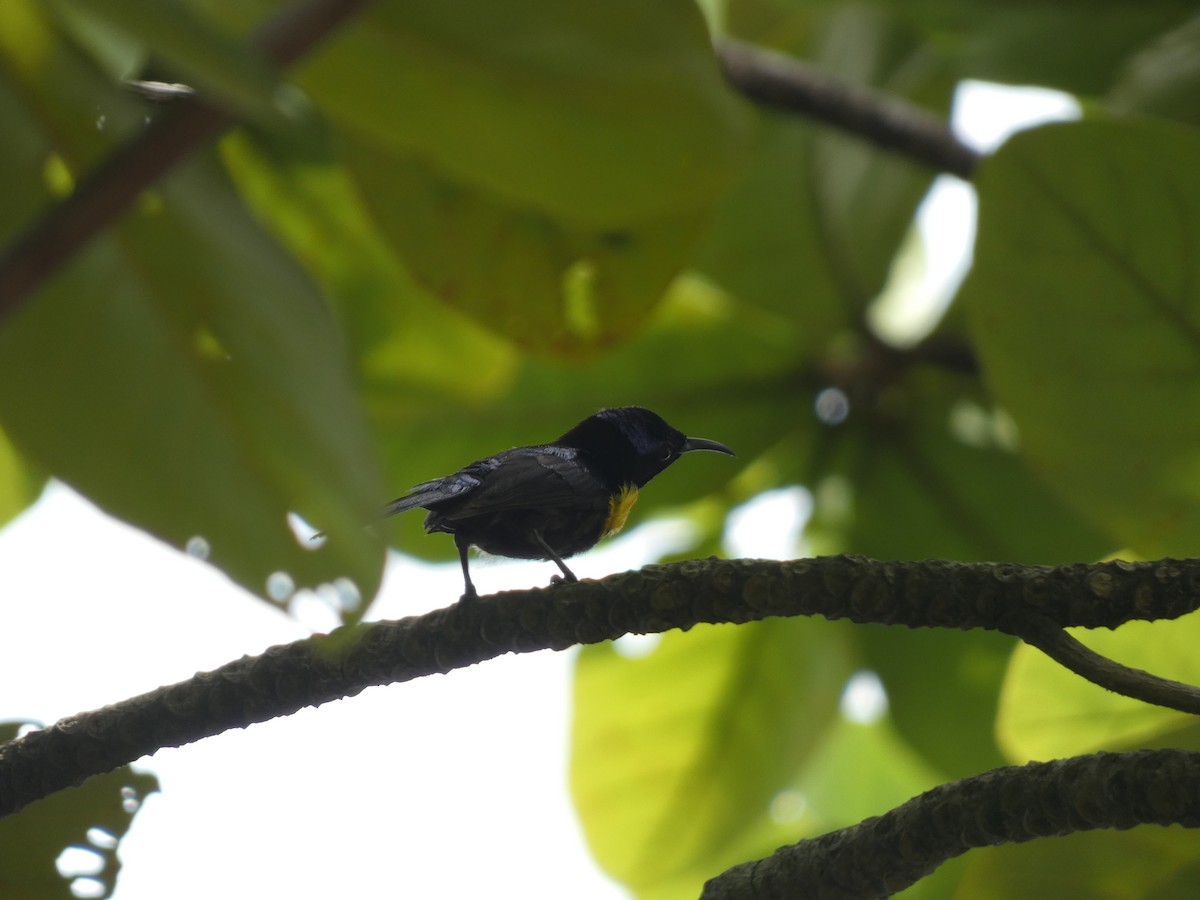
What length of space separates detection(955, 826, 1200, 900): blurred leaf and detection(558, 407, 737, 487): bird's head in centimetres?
48

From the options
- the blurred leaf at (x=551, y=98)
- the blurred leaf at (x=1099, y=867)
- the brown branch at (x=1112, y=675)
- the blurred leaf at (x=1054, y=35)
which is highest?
the blurred leaf at (x=1054, y=35)

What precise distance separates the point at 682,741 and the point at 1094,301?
962 mm

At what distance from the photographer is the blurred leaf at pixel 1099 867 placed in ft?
2.67

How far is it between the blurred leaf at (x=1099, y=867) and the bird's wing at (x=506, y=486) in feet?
1.52

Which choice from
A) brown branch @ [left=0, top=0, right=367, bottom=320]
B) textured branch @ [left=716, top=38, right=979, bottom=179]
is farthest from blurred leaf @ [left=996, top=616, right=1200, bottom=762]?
textured branch @ [left=716, top=38, right=979, bottom=179]

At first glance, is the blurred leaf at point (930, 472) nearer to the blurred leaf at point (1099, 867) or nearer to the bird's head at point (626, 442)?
the bird's head at point (626, 442)

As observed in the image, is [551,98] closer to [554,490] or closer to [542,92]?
[542,92]

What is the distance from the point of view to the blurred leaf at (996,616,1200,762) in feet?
3.20

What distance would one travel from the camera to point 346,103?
0.96 m

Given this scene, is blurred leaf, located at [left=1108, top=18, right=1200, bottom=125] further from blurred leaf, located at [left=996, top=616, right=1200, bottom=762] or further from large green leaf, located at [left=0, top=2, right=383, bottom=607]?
large green leaf, located at [left=0, top=2, right=383, bottom=607]

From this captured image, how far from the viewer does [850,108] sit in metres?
1.73

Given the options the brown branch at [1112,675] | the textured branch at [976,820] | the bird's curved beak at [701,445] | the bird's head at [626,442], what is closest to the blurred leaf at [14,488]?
the bird's head at [626,442]

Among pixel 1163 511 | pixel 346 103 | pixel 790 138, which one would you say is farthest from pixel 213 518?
pixel 790 138

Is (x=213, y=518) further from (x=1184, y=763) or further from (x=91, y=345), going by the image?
(x=1184, y=763)
